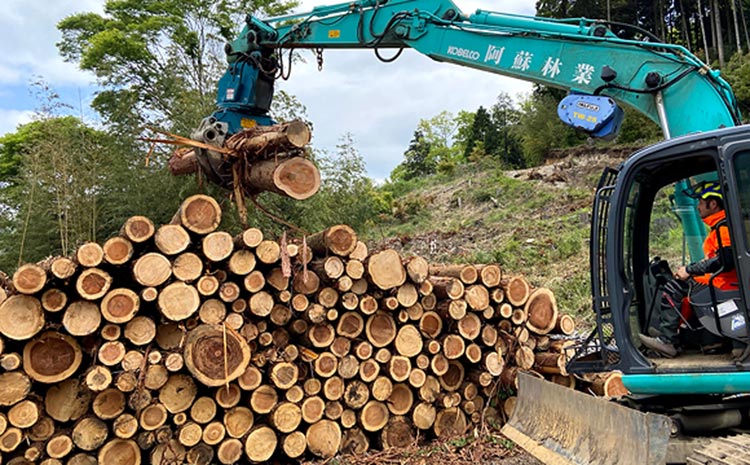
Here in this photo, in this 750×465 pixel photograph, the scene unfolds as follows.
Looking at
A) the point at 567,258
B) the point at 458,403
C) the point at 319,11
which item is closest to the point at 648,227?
the point at 458,403

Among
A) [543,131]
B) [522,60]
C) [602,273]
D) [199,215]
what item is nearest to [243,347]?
[199,215]

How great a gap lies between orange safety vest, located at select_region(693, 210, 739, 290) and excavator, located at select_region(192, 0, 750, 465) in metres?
0.05

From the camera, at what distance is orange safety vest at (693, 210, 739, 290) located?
2.74 meters

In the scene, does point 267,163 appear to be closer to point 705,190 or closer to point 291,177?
point 291,177

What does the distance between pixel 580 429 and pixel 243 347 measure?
235cm

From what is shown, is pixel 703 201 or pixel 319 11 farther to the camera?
pixel 319 11

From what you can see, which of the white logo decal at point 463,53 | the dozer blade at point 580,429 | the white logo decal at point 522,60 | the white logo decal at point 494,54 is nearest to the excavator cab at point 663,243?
the dozer blade at point 580,429

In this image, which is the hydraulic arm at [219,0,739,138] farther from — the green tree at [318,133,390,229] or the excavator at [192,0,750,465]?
the green tree at [318,133,390,229]

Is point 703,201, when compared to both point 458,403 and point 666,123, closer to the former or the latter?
point 666,123

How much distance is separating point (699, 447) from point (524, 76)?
283 cm

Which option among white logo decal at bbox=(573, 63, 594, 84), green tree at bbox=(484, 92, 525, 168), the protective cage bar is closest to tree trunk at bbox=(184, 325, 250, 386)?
the protective cage bar

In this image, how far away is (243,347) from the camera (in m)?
4.18

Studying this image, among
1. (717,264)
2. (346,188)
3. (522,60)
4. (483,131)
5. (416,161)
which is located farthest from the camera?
(416,161)

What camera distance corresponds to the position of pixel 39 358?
13.0 ft
